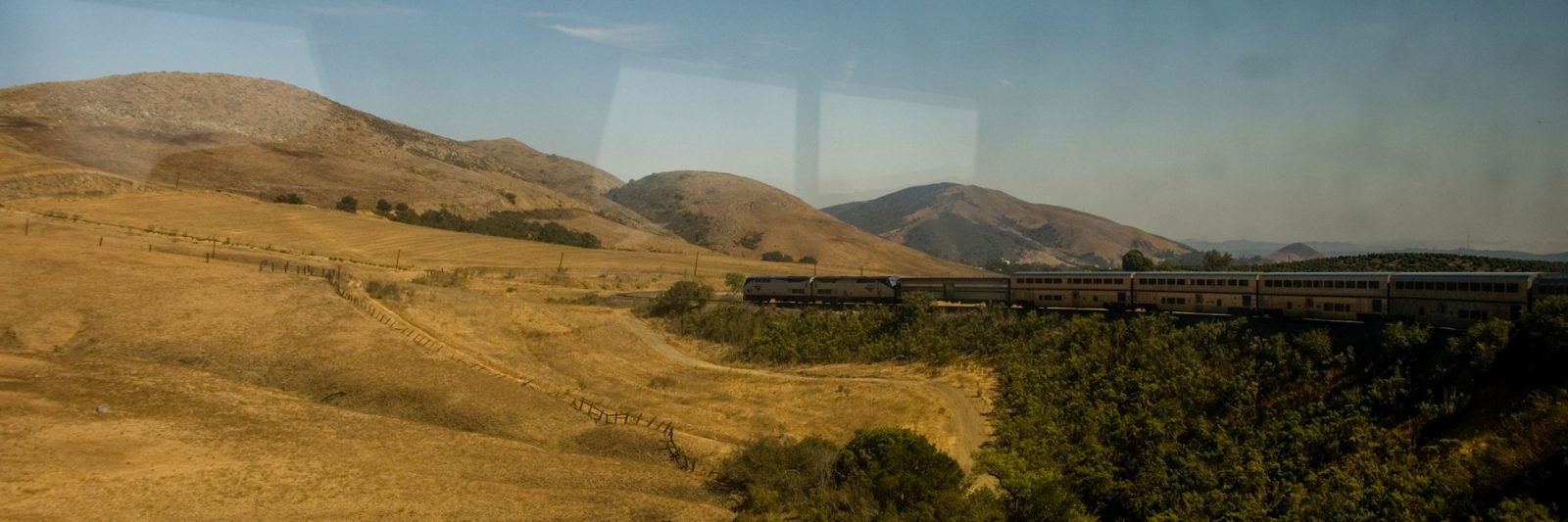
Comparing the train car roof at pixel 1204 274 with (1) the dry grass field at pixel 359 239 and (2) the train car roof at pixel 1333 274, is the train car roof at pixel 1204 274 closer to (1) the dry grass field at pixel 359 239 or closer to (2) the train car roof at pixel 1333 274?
(2) the train car roof at pixel 1333 274

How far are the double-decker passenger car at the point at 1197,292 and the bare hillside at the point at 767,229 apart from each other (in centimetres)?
8244

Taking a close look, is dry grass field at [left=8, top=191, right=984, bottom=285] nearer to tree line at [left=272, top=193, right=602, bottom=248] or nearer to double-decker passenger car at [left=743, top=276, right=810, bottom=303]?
tree line at [left=272, top=193, right=602, bottom=248]

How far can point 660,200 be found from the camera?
637 ft

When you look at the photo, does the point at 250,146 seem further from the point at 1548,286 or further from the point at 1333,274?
the point at 1548,286

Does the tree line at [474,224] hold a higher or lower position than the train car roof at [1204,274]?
higher

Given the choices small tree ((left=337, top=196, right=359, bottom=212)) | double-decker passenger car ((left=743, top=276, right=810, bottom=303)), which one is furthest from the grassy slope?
small tree ((left=337, top=196, right=359, bottom=212))

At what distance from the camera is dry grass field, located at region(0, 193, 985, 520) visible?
21188 millimetres

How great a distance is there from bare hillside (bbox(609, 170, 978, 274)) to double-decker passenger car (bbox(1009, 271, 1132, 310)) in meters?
76.0

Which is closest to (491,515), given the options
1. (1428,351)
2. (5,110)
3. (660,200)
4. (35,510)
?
(35,510)

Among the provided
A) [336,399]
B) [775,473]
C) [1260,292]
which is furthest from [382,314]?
[1260,292]

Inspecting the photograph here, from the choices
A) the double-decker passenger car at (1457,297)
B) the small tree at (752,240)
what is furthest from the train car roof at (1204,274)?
the small tree at (752,240)

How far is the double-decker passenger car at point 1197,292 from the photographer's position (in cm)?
3491

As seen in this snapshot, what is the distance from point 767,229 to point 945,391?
125 meters

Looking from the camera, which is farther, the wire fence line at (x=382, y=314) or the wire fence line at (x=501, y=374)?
the wire fence line at (x=382, y=314)
